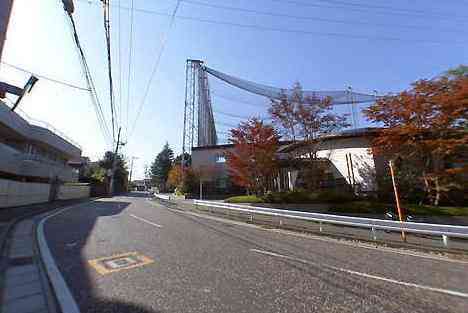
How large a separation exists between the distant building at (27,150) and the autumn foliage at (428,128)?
103 ft

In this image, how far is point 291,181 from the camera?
26156mm

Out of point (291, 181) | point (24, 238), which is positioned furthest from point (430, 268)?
point (291, 181)

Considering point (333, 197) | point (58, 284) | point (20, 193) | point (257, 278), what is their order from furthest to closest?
point (20, 193), point (333, 197), point (257, 278), point (58, 284)

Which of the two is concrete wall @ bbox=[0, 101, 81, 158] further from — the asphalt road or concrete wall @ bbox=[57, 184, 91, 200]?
the asphalt road

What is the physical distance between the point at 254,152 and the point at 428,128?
39.2ft

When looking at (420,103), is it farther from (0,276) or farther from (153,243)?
(0,276)

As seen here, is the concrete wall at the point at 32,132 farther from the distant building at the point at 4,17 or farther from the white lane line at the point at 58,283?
the white lane line at the point at 58,283

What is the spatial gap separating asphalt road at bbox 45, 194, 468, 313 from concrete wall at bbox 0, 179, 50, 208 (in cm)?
1318

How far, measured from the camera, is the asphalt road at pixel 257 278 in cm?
372

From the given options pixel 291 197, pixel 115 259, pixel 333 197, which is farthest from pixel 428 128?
pixel 115 259

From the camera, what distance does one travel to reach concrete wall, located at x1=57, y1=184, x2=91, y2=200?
29047 mm

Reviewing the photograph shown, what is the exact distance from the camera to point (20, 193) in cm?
1914

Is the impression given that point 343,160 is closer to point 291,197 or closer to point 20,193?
point 291,197

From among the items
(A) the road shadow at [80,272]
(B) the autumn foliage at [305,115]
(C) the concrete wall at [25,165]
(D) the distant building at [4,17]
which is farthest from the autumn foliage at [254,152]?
(C) the concrete wall at [25,165]
